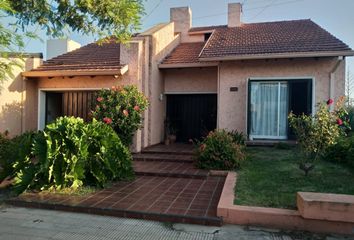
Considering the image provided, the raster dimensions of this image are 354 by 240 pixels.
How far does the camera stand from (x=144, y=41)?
12.0m

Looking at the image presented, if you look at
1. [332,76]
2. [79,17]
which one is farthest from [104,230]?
[332,76]

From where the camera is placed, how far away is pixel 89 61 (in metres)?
12.9

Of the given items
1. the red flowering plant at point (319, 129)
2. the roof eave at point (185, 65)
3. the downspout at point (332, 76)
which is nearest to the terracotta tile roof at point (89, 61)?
the roof eave at point (185, 65)

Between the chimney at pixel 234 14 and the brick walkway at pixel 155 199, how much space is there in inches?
416

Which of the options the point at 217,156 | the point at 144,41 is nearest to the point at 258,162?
the point at 217,156

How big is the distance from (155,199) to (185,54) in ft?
29.9

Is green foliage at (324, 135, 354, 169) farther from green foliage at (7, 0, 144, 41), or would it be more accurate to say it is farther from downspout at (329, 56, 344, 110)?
green foliage at (7, 0, 144, 41)

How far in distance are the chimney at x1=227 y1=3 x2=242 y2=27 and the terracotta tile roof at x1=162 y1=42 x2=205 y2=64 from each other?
2151 mm

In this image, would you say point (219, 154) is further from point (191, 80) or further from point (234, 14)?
point (234, 14)

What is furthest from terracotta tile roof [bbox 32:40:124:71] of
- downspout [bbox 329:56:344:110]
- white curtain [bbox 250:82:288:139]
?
downspout [bbox 329:56:344:110]

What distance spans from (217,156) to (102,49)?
8808 mm

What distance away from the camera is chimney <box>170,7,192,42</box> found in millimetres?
17172

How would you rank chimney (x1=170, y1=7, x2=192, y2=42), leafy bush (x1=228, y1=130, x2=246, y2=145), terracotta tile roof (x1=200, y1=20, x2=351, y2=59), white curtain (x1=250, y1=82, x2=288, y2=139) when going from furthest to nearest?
chimney (x1=170, y1=7, x2=192, y2=42)
white curtain (x1=250, y1=82, x2=288, y2=139)
terracotta tile roof (x1=200, y1=20, x2=351, y2=59)
leafy bush (x1=228, y1=130, x2=246, y2=145)

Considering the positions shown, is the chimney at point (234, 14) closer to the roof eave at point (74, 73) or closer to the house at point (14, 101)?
the roof eave at point (74, 73)
